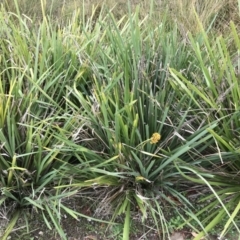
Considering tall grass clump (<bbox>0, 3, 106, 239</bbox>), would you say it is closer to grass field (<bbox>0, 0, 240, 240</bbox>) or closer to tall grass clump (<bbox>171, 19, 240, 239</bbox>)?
grass field (<bbox>0, 0, 240, 240</bbox>)

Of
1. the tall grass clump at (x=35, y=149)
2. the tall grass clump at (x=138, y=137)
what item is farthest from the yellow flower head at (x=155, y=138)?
the tall grass clump at (x=35, y=149)

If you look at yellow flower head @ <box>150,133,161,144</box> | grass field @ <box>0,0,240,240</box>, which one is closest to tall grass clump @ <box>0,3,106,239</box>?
grass field @ <box>0,0,240,240</box>

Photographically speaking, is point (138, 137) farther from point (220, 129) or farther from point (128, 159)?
point (220, 129)

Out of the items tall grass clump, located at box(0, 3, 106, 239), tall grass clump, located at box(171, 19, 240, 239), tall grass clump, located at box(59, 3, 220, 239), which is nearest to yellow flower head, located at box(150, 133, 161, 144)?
tall grass clump, located at box(59, 3, 220, 239)

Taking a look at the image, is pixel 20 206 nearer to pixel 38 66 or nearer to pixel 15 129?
pixel 15 129

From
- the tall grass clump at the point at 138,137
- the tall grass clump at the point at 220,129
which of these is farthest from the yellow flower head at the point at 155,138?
the tall grass clump at the point at 220,129

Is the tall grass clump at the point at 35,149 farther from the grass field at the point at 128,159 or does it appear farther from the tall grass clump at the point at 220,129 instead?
the tall grass clump at the point at 220,129

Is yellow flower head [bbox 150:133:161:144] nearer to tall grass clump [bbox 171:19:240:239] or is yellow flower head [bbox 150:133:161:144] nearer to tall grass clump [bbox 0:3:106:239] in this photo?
tall grass clump [bbox 171:19:240:239]

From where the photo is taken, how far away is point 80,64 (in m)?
2.15

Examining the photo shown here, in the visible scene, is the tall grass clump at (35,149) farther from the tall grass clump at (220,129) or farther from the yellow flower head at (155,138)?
the tall grass clump at (220,129)

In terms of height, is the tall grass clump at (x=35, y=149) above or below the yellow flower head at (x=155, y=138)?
below

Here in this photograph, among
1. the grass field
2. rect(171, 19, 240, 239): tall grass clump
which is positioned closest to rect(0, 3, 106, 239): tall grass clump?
the grass field

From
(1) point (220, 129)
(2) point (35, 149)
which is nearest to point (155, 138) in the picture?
(1) point (220, 129)

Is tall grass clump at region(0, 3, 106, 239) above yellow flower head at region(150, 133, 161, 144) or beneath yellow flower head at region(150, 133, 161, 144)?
beneath
